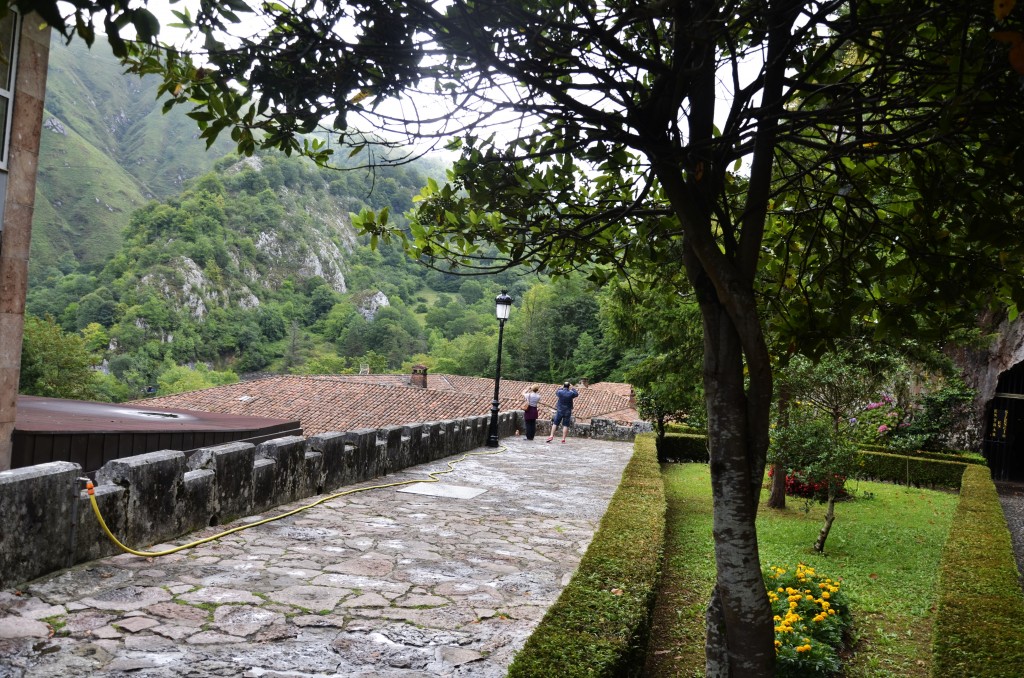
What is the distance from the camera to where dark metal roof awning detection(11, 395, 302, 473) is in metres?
7.96

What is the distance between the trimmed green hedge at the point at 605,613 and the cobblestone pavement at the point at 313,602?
1.02ft

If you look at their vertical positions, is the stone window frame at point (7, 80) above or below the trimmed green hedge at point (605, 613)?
above

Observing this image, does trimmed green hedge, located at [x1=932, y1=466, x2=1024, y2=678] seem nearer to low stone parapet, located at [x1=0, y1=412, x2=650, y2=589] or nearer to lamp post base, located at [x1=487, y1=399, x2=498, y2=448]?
low stone parapet, located at [x1=0, y1=412, x2=650, y2=589]

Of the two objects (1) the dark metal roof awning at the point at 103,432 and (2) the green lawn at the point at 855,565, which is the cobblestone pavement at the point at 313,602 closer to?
(2) the green lawn at the point at 855,565

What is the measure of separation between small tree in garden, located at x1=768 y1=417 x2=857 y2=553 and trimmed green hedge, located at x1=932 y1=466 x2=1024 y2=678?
4.56 feet

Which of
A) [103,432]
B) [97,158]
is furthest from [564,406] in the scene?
[97,158]

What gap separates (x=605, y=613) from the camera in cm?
440

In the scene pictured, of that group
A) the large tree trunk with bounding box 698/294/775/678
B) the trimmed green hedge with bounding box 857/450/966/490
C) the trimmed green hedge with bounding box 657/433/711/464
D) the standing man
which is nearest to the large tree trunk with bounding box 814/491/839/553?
the large tree trunk with bounding box 698/294/775/678

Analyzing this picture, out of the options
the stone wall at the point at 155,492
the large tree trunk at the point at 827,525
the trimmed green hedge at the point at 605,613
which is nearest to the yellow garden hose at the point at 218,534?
the stone wall at the point at 155,492

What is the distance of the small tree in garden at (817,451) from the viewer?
944cm

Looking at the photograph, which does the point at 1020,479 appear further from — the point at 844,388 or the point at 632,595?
the point at 632,595

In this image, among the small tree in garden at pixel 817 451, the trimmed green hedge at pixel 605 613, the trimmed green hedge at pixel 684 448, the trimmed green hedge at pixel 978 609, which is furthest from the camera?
the trimmed green hedge at pixel 684 448

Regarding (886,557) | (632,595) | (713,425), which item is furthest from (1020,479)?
(713,425)

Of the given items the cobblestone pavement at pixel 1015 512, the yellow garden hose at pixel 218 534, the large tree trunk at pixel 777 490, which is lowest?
the cobblestone pavement at pixel 1015 512
